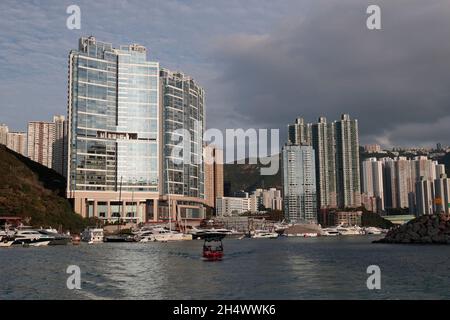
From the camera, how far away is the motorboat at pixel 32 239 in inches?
5751

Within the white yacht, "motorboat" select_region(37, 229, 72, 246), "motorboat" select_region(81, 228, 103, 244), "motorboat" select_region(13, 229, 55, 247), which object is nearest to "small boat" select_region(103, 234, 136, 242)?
the white yacht

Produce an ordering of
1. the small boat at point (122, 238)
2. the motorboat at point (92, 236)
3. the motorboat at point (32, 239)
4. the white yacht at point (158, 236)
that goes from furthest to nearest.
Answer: the white yacht at point (158, 236)
the small boat at point (122, 238)
the motorboat at point (92, 236)
the motorboat at point (32, 239)

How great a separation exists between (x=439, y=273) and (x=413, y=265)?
1193 cm

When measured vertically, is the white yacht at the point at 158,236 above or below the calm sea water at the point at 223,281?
below

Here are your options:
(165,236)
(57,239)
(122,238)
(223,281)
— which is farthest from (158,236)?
(223,281)

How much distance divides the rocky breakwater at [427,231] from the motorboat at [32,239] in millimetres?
111653

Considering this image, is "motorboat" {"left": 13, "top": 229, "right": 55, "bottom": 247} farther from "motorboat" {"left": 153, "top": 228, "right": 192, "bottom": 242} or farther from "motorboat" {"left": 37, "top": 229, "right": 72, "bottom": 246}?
"motorboat" {"left": 153, "top": 228, "right": 192, "bottom": 242}

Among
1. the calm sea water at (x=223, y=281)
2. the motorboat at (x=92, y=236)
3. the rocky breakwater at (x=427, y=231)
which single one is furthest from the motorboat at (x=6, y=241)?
the rocky breakwater at (x=427, y=231)

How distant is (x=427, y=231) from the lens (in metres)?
154

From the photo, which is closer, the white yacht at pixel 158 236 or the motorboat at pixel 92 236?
the motorboat at pixel 92 236

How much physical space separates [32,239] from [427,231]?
393 feet

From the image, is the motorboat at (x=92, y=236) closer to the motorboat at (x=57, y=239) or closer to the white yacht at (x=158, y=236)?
the motorboat at (x=57, y=239)

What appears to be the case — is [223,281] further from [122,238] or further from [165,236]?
[165,236]
